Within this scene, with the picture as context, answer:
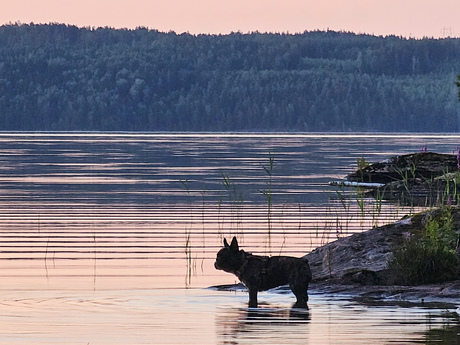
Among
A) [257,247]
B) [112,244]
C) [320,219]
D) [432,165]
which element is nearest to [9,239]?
[112,244]

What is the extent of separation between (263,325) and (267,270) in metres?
1.66

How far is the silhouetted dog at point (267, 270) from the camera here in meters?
15.0

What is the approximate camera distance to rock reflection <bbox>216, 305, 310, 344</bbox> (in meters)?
12.5

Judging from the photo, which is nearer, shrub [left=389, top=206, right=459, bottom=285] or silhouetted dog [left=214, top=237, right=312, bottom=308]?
silhouetted dog [left=214, top=237, right=312, bottom=308]

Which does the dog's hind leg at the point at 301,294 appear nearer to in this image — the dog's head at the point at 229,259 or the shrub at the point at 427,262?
the dog's head at the point at 229,259

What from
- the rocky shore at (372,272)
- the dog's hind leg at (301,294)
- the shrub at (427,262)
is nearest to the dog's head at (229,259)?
the dog's hind leg at (301,294)

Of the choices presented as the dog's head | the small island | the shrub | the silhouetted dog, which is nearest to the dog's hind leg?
the silhouetted dog

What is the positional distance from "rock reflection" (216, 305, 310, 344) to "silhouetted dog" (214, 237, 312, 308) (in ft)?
1.00

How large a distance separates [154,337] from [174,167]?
53.7 meters

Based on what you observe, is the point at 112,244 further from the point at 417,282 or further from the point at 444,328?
the point at 444,328

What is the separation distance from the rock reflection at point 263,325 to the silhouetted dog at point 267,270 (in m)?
0.30

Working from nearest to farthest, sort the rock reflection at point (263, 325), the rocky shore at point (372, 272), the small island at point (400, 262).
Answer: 1. the rock reflection at point (263, 325)
2. the rocky shore at point (372, 272)
3. the small island at point (400, 262)

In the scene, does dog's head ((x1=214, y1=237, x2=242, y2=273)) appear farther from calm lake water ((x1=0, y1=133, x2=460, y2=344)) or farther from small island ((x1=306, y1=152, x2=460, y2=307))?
small island ((x1=306, y1=152, x2=460, y2=307))

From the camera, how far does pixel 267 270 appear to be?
49.6 ft
